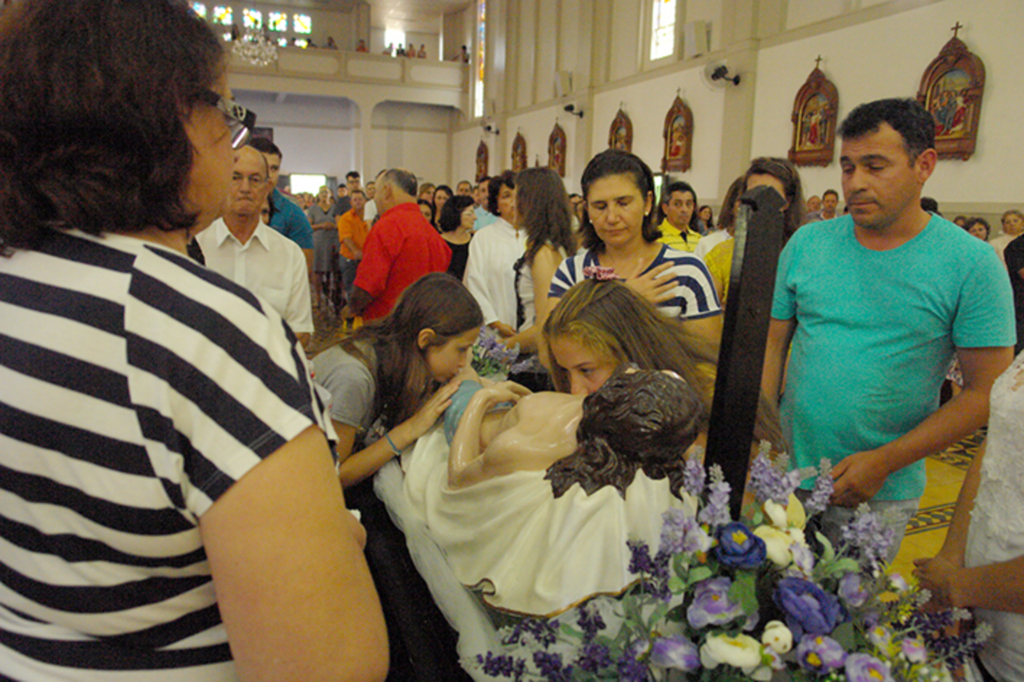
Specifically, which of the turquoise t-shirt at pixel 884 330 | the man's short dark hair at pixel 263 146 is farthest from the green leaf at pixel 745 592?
the man's short dark hair at pixel 263 146

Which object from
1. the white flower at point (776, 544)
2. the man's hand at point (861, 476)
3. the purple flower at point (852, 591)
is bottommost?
the man's hand at point (861, 476)

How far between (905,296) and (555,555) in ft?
4.28

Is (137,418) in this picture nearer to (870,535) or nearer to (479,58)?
(870,535)

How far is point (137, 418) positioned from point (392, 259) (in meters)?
3.69

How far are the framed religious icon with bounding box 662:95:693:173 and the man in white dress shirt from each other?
10.0 metres

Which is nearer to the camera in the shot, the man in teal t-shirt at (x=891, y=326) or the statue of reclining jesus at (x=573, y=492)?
the statue of reclining jesus at (x=573, y=492)

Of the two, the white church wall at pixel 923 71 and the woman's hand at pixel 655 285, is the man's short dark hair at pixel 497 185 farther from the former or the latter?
the white church wall at pixel 923 71

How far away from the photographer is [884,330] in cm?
203

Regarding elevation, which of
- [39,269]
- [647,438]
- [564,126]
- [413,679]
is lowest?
[413,679]

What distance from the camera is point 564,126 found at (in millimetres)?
16250

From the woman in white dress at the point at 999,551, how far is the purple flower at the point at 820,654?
72 centimetres

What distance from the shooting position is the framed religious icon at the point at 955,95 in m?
7.63

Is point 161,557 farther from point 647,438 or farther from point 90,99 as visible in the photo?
point 647,438

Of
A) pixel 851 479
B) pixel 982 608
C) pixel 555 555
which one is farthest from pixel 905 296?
pixel 555 555
